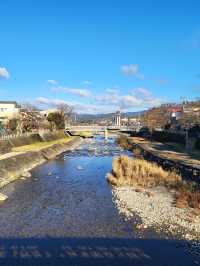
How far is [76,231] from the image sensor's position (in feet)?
60.8

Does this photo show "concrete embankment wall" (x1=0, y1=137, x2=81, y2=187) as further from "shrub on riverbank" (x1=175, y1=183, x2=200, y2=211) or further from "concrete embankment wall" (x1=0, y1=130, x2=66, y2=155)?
"shrub on riverbank" (x1=175, y1=183, x2=200, y2=211)

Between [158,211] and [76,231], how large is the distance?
589 cm

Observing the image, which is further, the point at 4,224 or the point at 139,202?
the point at 139,202

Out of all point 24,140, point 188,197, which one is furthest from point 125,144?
point 188,197

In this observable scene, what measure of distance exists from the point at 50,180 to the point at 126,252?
21054 millimetres

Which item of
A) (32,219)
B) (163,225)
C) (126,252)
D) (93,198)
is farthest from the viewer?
(93,198)

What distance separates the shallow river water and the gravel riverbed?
0.75 m

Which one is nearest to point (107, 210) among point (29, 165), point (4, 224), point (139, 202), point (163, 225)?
point (139, 202)

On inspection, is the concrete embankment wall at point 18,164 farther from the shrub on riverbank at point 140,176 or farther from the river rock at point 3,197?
the shrub on riverbank at point 140,176

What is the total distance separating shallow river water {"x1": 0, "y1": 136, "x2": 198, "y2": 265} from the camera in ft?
49.4

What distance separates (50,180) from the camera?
35750 mm

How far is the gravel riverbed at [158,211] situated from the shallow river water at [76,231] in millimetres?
748

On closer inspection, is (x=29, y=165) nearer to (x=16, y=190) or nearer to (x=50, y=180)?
(x=50, y=180)

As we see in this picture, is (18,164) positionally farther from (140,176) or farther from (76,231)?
(76,231)
